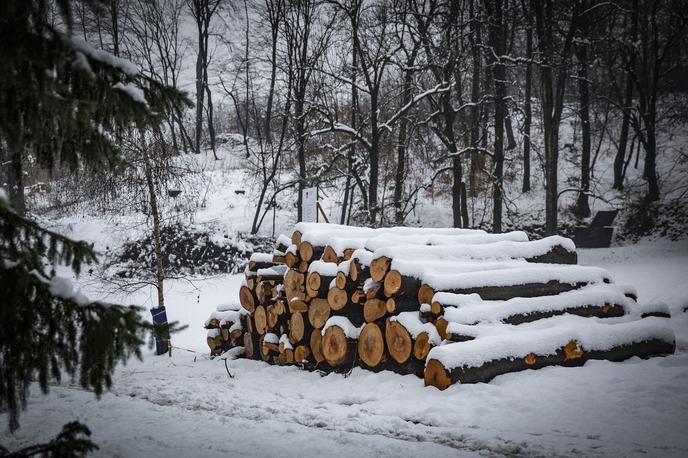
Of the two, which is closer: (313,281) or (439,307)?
(439,307)

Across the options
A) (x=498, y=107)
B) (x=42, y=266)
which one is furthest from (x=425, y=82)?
(x=42, y=266)

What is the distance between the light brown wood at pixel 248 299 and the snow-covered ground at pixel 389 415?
1689 mm

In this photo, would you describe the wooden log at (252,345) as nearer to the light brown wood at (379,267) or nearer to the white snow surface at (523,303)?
the light brown wood at (379,267)

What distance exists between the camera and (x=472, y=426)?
3.67m

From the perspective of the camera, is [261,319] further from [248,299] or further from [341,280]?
[341,280]

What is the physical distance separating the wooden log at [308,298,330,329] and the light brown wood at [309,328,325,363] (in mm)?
111

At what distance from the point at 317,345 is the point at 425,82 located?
13.5 m

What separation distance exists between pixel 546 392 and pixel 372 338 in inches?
82.0

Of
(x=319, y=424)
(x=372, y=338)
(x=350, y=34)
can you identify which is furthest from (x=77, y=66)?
(x=350, y=34)

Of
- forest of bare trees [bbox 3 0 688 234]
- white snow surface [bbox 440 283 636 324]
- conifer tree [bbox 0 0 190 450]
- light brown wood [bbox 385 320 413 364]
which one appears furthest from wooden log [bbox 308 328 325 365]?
forest of bare trees [bbox 3 0 688 234]

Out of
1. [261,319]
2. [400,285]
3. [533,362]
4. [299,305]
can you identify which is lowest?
[261,319]

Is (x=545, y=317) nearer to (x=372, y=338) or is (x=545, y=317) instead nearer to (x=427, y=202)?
(x=372, y=338)

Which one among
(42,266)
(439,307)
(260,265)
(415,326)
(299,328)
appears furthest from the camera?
(260,265)

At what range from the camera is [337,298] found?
19.7 ft
